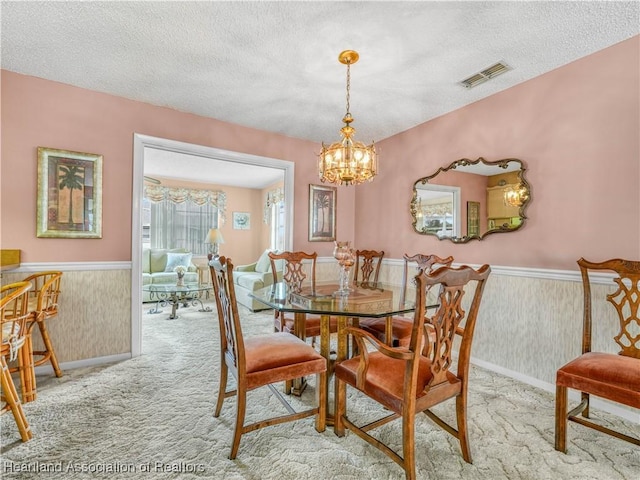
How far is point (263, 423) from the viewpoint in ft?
5.11

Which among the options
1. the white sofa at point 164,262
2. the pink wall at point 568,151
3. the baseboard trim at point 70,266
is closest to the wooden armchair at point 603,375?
the pink wall at point 568,151

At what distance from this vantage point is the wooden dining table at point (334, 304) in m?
1.60

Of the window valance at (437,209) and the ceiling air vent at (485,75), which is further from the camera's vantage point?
the window valance at (437,209)

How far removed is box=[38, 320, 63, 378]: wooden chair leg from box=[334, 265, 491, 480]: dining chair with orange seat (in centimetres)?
233

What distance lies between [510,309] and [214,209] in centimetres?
616

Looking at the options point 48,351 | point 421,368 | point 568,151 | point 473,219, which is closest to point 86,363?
point 48,351

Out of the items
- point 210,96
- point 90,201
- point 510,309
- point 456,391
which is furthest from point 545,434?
point 90,201

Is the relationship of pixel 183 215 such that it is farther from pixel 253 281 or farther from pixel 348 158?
pixel 348 158

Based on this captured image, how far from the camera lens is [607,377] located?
1.49 metres

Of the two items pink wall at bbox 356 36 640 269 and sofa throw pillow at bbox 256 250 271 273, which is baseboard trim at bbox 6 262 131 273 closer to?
sofa throw pillow at bbox 256 250 271 273

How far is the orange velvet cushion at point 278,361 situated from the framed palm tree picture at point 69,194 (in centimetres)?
200

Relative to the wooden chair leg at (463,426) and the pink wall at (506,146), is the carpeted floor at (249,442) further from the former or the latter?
the pink wall at (506,146)

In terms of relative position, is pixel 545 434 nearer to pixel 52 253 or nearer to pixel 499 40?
pixel 499 40

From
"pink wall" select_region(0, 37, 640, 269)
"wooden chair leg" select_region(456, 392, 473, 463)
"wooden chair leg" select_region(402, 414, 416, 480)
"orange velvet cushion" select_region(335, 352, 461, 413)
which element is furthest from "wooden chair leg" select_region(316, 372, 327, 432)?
"pink wall" select_region(0, 37, 640, 269)
